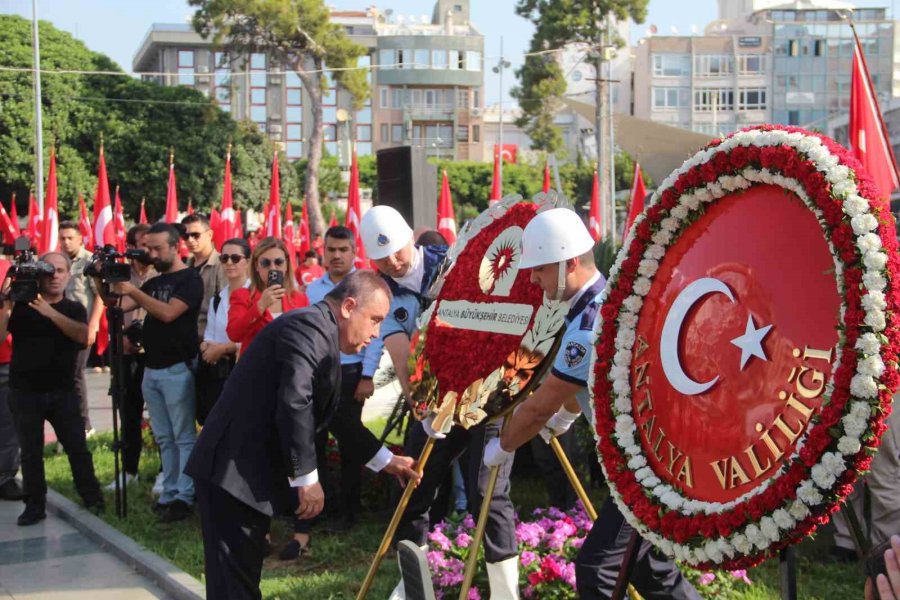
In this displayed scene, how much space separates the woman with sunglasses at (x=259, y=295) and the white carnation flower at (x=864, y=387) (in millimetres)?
4948

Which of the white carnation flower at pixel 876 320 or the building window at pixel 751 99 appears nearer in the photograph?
the white carnation flower at pixel 876 320

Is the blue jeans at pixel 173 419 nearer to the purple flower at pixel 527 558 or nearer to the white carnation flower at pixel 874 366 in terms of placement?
the purple flower at pixel 527 558

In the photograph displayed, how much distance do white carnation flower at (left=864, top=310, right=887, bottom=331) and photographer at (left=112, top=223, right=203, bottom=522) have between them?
5.79 meters

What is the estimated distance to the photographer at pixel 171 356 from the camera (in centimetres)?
772

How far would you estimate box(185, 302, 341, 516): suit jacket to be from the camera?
445 centimetres

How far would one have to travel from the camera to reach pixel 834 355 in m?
2.72

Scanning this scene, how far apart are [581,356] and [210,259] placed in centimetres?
535

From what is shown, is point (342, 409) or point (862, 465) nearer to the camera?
point (862, 465)

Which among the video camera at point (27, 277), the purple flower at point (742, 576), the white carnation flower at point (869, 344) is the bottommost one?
the purple flower at point (742, 576)

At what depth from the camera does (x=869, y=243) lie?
2637mm

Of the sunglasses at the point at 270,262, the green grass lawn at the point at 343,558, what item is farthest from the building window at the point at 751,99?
the sunglasses at the point at 270,262

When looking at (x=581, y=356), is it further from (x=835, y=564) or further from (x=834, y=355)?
(x=835, y=564)

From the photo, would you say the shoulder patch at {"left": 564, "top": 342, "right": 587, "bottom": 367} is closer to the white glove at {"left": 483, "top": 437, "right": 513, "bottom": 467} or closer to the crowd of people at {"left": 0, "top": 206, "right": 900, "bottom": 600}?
the crowd of people at {"left": 0, "top": 206, "right": 900, "bottom": 600}

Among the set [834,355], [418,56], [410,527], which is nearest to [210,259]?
[410,527]
